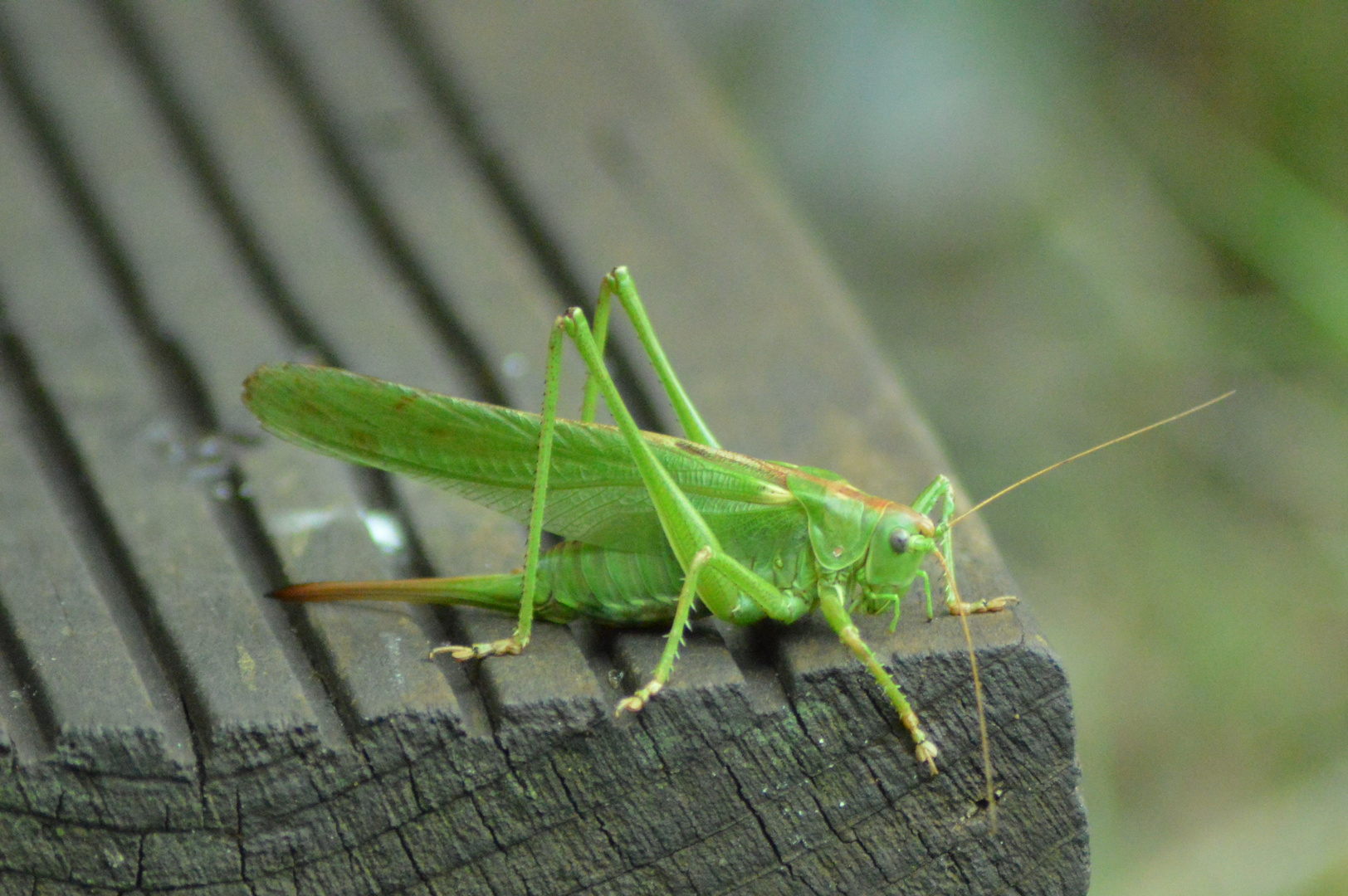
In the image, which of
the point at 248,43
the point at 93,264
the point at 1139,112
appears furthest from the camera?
the point at 1139,112

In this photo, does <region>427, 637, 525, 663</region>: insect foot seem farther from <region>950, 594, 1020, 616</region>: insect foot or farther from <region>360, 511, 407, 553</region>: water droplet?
<region>950, 594, 1020, 616</region>: insect foot

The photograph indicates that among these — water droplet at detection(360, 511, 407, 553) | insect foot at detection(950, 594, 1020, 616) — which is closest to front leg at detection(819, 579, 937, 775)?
insect foot at detection(950, 594, 1020, 616)

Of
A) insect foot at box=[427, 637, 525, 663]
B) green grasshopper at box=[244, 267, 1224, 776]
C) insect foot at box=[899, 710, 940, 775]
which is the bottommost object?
insect foot at box=[899, 710, 940, 775]

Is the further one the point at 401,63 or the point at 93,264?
the point at 401,63

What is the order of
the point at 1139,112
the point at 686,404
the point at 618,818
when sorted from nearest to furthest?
the point at 618,818 < the point at 686,404 < the point at 1139,112

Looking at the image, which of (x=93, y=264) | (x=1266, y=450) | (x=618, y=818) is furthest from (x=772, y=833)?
(x=1266, y=450)

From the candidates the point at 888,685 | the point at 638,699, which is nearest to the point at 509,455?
the point at 638,699

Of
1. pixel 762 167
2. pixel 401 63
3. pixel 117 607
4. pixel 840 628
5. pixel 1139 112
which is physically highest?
pixel 1139 112

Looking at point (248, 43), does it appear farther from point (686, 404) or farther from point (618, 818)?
point (618, 818)
